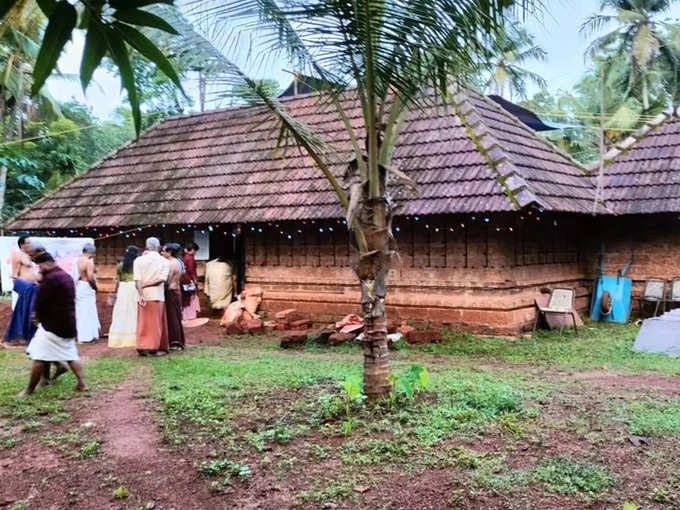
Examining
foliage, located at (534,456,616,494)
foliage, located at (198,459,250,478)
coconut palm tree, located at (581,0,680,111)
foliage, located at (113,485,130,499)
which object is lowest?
foliage, located at (113,485,130,499)

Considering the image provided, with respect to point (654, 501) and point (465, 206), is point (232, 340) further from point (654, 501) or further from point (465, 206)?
point (654, 501)

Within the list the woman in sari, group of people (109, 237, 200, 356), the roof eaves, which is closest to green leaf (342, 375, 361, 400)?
group of people (109, 237, 200, 356)

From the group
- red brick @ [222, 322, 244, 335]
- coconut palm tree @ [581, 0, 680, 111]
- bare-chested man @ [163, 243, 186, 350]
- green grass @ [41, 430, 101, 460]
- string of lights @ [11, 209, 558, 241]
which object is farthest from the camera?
coconut palm tree @ [581, 0, 680, 111]

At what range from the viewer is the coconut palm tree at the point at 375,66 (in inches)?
172

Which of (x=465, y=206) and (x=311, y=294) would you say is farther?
(x=311, y=294)

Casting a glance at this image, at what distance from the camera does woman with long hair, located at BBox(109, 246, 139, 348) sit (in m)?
9.62

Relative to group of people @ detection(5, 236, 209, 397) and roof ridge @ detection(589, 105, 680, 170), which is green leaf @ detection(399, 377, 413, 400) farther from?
roof ridge @ detection(589, 105, 680, 170)

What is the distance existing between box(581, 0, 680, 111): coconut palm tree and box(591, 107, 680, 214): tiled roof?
46.5 feet

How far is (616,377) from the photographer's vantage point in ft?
23.8

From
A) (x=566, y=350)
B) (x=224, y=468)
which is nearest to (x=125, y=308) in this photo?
(x=224, y=468)

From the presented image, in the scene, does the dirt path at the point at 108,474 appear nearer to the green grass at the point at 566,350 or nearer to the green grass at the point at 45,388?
the green grass at the point at 45,388

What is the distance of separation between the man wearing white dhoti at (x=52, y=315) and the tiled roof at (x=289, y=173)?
4.50 m

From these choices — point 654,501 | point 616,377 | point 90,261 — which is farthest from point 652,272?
point 90,261

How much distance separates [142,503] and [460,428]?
246 centimetres
